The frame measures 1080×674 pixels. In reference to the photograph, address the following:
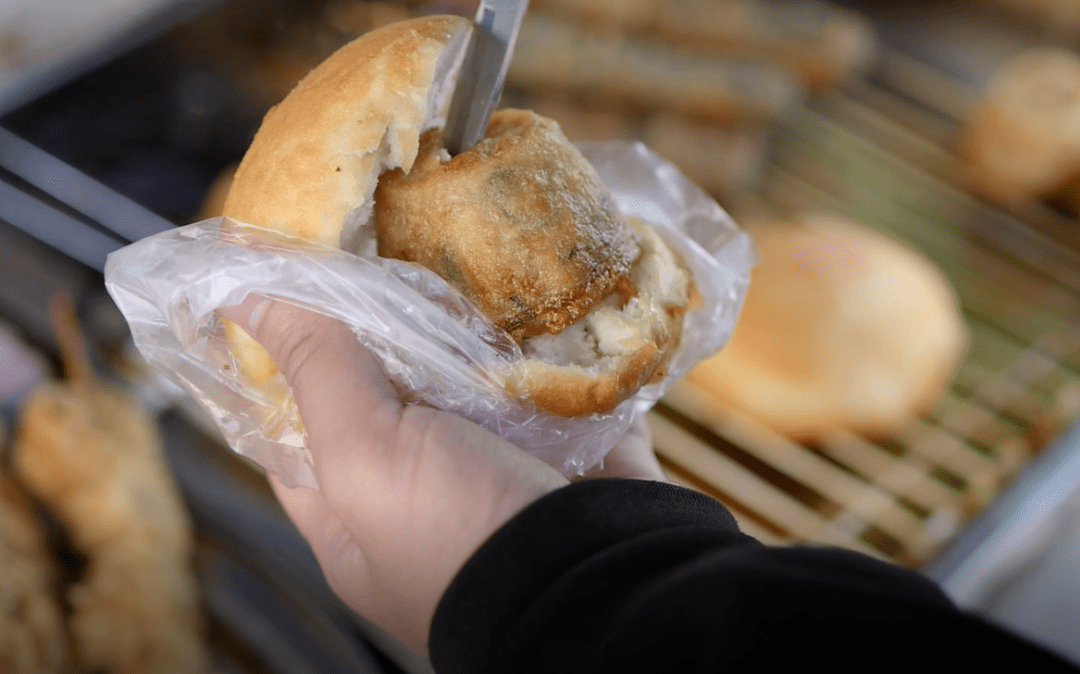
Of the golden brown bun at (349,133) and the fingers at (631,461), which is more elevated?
the golden brown bun at (349,133)

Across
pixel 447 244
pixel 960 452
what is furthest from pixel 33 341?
pixel 960 452

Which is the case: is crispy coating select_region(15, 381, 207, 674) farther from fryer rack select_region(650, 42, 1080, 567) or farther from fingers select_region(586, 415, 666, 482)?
fryer rack select_region(650, 42, 1080, 567)

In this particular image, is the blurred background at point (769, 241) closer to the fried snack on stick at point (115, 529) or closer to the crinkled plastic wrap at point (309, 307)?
the fried snack on stick at point (115, 529)

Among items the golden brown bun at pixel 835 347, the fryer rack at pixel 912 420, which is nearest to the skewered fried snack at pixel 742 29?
the fryer rack at pixel 912 420

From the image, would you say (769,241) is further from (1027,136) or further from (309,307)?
(309,307)

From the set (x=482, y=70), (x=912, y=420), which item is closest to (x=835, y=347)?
(x=912, y=420)

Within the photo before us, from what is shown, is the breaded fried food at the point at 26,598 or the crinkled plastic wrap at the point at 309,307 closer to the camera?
the crinkled plastic wrap at the point at 309,307

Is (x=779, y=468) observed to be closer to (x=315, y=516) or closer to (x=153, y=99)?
(x=315, y=516)
